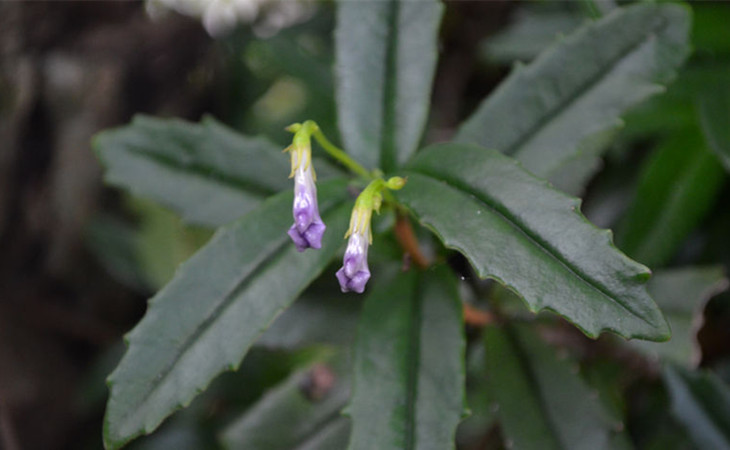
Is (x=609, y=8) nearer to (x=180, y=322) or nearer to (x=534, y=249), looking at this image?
(x=534, y=249)

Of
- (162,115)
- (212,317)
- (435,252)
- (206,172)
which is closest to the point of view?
(212,317)

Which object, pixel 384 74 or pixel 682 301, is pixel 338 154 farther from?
pixel 682 301

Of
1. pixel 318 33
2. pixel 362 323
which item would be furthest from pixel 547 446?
pixel 318 33

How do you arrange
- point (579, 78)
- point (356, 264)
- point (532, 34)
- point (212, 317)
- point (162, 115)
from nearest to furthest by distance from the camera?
point (356, 264)
point (212, 317)
point (579, 78)
point (532, 34)
point (162, 115)

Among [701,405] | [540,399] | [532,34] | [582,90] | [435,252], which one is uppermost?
[582,90]

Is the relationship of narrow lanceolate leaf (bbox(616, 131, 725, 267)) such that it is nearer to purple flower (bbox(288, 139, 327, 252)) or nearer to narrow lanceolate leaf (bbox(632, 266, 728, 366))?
narrow lanceolate leaf (bbox(632, 266, 728, 366))

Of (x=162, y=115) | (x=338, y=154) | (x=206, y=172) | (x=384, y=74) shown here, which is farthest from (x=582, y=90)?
(x=162, y=115)
